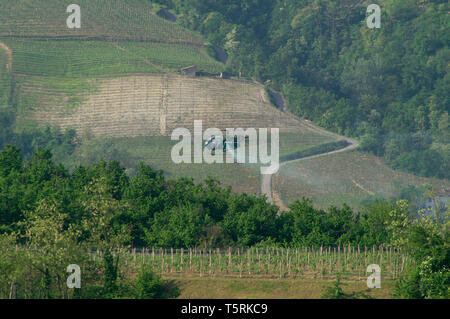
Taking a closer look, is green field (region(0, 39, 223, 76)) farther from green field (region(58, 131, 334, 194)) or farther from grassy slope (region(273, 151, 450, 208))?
grassy slope (region(273, 151, 450, 208))

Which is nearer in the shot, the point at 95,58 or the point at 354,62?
the point at 95,58

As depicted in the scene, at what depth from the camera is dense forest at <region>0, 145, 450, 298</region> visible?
41.3m

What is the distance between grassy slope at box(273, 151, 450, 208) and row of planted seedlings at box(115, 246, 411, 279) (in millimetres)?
45711

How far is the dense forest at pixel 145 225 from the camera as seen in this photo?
41312 millimetres

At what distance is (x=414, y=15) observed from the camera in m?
157

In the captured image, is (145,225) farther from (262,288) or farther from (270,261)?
(262,288)

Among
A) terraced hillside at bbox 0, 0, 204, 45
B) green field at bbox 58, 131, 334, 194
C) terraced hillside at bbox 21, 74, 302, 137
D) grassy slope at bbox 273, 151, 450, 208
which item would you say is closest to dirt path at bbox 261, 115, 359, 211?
grassy slope at bbox 273, 151, 450, 208

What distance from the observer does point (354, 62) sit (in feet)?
503

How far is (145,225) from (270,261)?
11.6 m

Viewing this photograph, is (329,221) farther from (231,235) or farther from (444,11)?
(444,11)

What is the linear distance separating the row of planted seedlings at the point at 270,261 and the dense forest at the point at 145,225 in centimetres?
135

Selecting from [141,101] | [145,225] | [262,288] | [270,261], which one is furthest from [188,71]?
[262,288]
